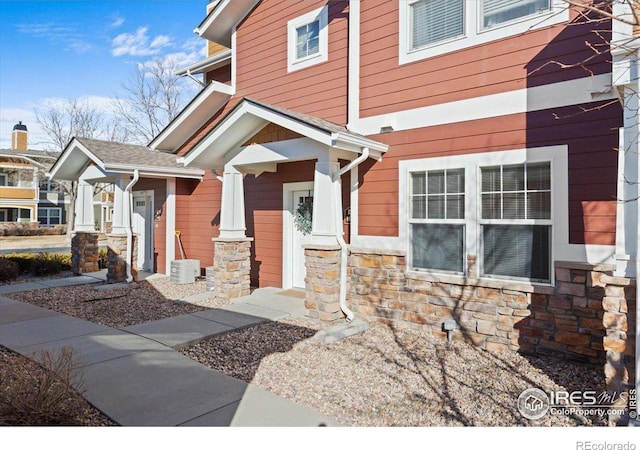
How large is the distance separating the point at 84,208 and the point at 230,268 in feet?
20.5

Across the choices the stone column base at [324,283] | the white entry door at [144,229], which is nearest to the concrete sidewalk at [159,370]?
the stone column base at [324,283]

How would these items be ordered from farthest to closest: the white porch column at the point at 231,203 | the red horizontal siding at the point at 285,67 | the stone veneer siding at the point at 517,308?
the white porch column at the point at 231,203, the red horizontal siding at the point at 285,67, the stone veneer siding at the point at 517,308

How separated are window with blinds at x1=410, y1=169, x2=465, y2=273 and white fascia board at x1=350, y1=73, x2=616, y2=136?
78 centimetres

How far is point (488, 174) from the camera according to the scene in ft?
17.8

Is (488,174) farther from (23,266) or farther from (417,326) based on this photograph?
(23,266)

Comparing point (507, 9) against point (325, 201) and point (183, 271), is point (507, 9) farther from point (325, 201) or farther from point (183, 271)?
point (183, 271)

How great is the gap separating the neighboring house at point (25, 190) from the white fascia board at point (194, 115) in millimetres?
21560

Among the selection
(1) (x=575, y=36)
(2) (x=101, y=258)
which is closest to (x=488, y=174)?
A: (1) (x=575, y=36)

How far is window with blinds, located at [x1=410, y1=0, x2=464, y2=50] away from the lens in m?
5.80

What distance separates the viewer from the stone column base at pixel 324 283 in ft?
20.2

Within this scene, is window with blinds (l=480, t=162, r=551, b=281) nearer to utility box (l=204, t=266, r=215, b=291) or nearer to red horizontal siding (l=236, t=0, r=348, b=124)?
red horizontal siding (l=236, t=0, r=348, b=124)

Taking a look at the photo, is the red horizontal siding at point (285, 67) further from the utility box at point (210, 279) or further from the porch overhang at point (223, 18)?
the utility box at point (210, 279)

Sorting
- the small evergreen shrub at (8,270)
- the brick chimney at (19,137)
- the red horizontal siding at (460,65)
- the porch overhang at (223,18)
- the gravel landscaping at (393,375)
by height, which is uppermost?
the brick chimney at (19,137)
